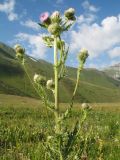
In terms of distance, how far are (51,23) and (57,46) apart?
A: 309 mm

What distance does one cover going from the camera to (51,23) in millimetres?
4891

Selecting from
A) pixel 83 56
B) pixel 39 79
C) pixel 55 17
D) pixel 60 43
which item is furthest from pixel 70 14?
pixel 39 79

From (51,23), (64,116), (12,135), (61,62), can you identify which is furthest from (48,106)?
(12,135)

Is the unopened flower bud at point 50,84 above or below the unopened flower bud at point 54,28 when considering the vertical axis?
below

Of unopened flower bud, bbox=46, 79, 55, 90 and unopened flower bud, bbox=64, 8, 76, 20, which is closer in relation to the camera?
unopened flower bud, bbox=46, 79, 55, 90

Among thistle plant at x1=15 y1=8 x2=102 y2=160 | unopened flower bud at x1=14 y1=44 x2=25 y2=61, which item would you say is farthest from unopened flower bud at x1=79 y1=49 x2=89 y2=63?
unopened flower bud at x1=14 y1=44 x2=25 y2=61

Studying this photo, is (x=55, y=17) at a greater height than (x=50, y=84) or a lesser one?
greater

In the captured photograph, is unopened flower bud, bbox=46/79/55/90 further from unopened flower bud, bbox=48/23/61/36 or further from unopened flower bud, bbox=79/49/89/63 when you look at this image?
unopened flower bud, bbox=48/23/61/36

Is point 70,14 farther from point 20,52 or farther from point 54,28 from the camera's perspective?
point 20,52

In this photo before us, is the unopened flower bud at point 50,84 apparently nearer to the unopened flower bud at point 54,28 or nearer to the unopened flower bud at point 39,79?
the unopened flower bud at point 39,79

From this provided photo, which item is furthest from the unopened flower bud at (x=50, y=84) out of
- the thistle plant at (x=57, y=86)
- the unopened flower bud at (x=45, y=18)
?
the unopened flower bud at (x=45, y=18)

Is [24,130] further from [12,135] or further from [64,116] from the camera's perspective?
[64,116]

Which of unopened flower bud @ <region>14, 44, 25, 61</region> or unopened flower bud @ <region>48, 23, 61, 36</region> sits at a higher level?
unopened flower bud @ <region>48, 23, 61, 36</region>

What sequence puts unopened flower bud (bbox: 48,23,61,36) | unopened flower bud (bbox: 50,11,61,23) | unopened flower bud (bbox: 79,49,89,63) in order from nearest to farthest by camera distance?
unopened flower bud (bbox: 48,23,61,36) < unopened flower bud (bbox: 50,11,61,23) < unopened flower bud (bbox: 79,49,89,63)
